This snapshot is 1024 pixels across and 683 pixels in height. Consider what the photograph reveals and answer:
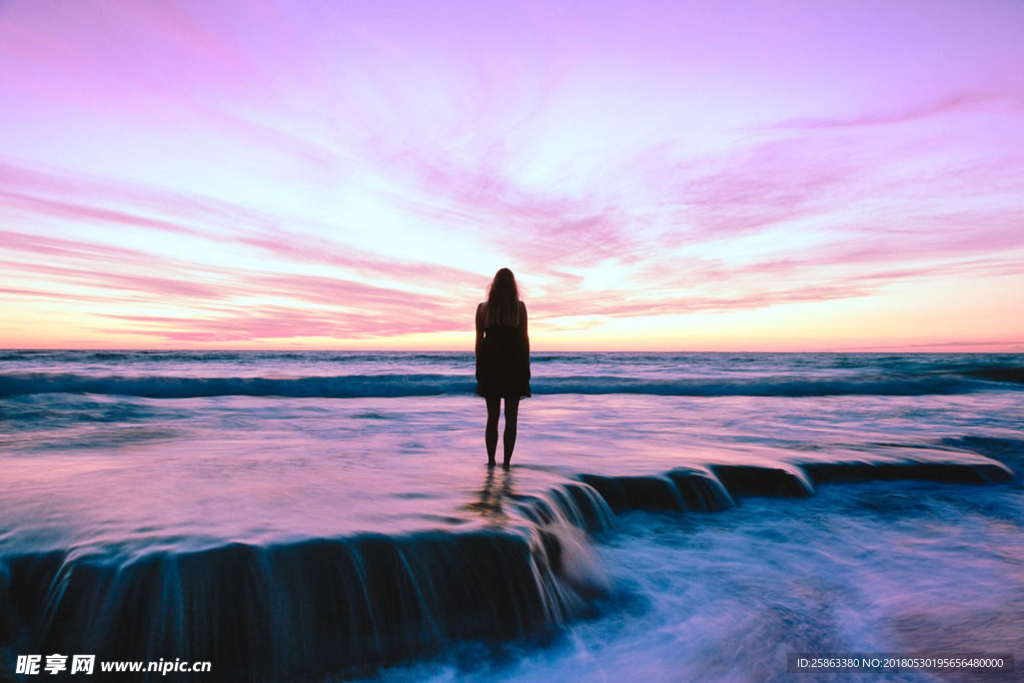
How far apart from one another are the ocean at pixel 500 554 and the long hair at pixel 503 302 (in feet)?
4.55

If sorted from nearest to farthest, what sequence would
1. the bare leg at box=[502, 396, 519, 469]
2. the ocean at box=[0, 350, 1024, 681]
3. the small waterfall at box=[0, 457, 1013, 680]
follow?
the small waterfall at box=[0, 457, 1013, 680] < the ocean at box=[0, 350, 1024, 681] < the bare leg at box=[502, 396, 519, 469]

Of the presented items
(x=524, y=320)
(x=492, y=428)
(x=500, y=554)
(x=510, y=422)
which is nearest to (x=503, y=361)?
(x=524, y=320)

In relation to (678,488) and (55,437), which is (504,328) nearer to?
(678,488)

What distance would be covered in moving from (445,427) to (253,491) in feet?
17.1

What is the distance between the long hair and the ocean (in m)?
1.39

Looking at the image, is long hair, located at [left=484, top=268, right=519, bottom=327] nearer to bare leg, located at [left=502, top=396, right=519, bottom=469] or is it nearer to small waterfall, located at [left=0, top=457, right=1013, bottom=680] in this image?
bare leg, located at [left=502, top=396, right=519, bottom=469]

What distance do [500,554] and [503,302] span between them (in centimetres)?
233

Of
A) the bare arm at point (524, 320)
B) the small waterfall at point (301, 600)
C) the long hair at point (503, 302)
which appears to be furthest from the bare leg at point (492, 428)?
the small waterfall at point (301, 600)

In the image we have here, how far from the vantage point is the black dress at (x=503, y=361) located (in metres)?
5.09

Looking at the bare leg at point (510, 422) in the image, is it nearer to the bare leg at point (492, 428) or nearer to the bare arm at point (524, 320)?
the bare leg at point (492, 428)

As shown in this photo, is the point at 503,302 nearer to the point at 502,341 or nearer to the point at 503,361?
the point at 502,341

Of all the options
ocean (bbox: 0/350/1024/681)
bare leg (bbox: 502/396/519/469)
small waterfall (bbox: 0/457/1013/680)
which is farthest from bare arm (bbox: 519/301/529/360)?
small waterfall (bbox: 0/457/1013/680)

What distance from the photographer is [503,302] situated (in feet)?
16.7

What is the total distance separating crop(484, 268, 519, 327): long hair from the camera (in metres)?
5.05
